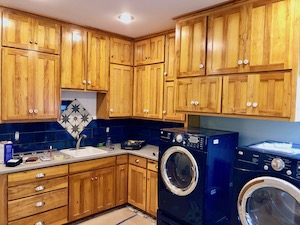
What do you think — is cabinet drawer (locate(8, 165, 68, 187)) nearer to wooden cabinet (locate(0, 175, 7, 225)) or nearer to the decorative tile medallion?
wooden cabinet (locate(0, 175, 7, 225))

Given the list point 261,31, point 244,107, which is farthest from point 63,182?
point 261,31

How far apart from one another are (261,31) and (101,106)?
2.34 metres

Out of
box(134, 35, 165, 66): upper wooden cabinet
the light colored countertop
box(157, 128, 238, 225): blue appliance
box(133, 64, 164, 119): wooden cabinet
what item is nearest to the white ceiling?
box(134, 35, 165, 66): upper wooden cabinet

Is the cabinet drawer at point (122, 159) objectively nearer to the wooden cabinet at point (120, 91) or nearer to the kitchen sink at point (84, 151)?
the kitchen sink at point (84, 151)

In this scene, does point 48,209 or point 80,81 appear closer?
point 48,209

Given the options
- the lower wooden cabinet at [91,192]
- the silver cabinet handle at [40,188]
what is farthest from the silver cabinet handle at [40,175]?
the lower wooden cabinet at [91,192]

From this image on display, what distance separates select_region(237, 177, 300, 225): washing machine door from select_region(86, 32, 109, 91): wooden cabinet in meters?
2.25

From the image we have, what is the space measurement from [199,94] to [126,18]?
1193 millimetres

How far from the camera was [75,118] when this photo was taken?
3551 millimetres

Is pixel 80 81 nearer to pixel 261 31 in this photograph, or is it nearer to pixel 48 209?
pixel 48 209

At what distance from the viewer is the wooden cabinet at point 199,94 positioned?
2.49 m

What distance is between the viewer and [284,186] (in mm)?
1738

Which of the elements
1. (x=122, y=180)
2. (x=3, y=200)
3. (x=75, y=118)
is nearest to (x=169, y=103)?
(x=122, y=180)

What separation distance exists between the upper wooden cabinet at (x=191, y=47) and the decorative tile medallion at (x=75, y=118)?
1570 mm
